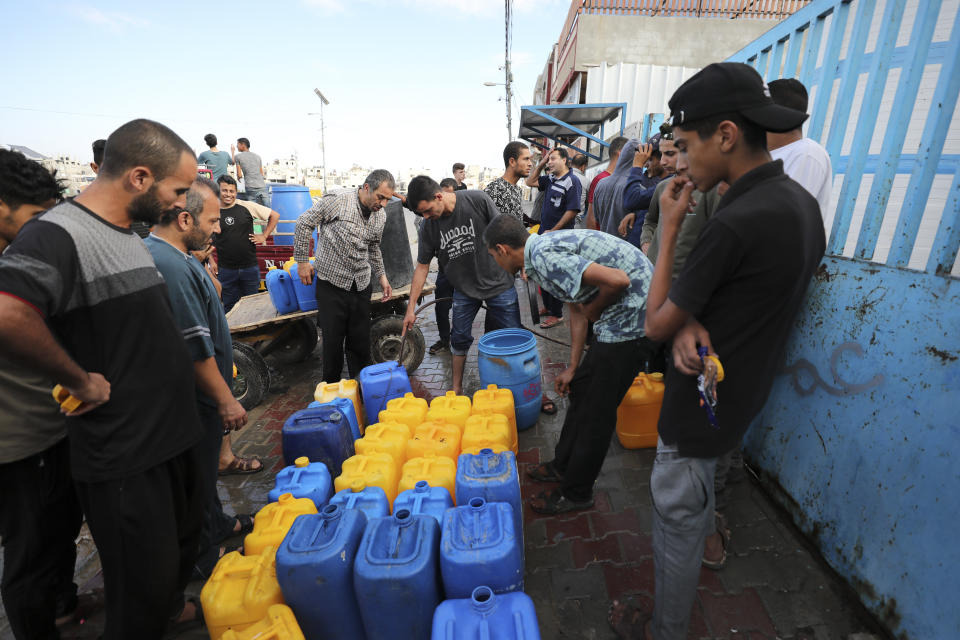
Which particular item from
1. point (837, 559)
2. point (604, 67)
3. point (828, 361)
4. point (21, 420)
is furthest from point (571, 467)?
point (604, 67)

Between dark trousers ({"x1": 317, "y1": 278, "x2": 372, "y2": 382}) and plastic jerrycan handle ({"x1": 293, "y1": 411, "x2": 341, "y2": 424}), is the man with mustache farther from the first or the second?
dark trousers ({"x1": 317, "y1": 278, "x2": 372, "y2": 382})

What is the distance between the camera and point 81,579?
2604 mm

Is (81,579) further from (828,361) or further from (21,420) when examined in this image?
(828,361)

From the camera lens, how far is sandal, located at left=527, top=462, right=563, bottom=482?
3.17 m

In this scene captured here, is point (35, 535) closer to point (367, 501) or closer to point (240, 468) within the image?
point (367, 501)

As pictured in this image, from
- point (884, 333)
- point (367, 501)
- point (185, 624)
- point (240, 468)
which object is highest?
point (884, 333)

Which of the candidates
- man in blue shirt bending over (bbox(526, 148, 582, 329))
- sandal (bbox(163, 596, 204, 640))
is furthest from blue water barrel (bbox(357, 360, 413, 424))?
man in blue shirt bending over (bbox(526, 148, 582, 329))

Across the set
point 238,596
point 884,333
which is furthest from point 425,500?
point 884,333

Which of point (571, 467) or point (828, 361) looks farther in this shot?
point (571, 467)

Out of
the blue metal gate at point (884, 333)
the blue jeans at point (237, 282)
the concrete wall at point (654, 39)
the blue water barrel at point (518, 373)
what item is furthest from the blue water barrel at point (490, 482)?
the concrete wall at point (654, 39)

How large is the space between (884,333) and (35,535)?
12.9 ft

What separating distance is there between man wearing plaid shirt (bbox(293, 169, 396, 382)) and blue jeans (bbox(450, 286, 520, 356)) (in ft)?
3.05

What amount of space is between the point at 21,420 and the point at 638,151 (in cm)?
502

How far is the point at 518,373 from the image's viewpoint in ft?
12.0
